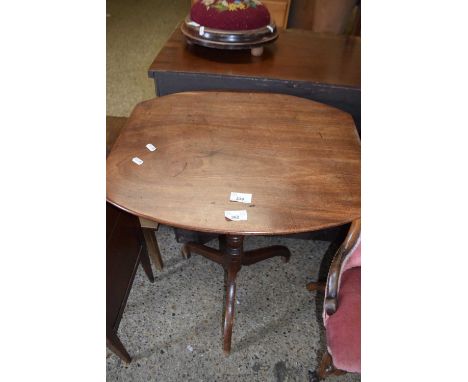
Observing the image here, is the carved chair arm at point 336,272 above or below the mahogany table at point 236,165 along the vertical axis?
below

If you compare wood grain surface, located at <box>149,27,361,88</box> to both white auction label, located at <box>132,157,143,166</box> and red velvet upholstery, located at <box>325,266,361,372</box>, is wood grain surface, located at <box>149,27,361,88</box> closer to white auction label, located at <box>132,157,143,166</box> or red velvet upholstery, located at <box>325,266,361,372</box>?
white auction label, located at <box>132,157,143,166</box>

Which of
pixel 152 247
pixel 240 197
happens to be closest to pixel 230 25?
pixel 240 197

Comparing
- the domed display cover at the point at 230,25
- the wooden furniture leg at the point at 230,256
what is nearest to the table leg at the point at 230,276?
the wooden furniture leg at the point at 230,256

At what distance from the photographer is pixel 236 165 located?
1031 millimetres

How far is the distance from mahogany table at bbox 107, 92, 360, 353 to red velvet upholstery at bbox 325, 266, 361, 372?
0.28 m

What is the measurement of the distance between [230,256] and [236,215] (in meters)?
0.64

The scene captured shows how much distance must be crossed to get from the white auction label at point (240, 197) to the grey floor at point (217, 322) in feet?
2.52

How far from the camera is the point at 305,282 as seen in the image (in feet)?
5.37

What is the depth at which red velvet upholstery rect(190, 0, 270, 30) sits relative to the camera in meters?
1.49

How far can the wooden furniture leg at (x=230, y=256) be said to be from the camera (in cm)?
135

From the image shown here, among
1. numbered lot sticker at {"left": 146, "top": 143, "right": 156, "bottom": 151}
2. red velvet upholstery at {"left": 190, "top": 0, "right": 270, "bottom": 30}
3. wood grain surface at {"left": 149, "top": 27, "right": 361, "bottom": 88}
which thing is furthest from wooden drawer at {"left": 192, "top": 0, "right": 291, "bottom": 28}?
numbered lot sticker at {"left": 146, "top": 143, "right": 156, "bottom": 151}

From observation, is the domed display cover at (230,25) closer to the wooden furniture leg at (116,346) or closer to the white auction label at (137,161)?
the white auction label at (137,161)
